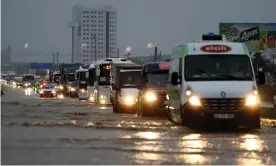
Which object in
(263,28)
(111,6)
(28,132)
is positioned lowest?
(28,132)

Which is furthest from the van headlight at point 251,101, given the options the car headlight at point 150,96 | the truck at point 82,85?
the truck at point 82,85

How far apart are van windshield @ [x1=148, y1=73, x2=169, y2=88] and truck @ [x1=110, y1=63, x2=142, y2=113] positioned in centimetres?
423

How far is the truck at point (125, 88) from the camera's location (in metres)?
32.3

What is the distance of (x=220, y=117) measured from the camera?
19.0 meters

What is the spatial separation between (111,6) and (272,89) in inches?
5496

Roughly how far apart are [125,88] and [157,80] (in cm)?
506

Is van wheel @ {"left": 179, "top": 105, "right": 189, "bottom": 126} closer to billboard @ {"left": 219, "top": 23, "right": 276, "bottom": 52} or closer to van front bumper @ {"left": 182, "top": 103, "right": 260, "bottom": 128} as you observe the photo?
van front bumper @ {"left": 182, "top": 103, "right": 260, "bottom": 128}

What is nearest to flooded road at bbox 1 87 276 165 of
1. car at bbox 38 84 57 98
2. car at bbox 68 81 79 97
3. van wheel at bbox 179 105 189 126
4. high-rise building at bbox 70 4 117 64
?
van wheel at bbox 179 105 189 126

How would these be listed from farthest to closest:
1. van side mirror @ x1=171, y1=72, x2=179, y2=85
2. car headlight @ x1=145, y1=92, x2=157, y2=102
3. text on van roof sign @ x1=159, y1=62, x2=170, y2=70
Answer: text on van roof sign @ x1=159, y1=62, x2=170, y2=70
car headlight @ x1=145, y1=92, x2=157, y2=102
van side mirror @ x1=171, y1=72, x2=179, y2=85

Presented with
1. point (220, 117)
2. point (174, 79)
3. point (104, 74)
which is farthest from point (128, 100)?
point (220, 117)

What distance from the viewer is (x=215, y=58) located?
20.2 metres

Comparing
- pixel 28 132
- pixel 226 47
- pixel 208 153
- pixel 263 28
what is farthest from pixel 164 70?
pixel 263 28

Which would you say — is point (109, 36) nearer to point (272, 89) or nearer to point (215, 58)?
point (272, 89)

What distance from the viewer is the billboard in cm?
6700
